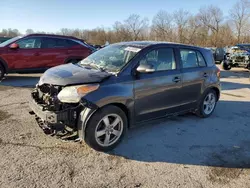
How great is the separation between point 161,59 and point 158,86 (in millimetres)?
574

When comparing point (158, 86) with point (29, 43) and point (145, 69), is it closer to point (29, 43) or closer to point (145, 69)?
point (145, 69)

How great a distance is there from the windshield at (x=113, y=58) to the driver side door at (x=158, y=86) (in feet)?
0.90

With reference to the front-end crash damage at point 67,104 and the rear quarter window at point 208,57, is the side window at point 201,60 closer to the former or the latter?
the rear quarter window at point 208,57

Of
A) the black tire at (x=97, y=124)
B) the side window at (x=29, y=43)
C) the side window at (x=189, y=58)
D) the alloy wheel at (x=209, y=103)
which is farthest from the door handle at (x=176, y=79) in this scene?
the side window at (x=29, y=43)

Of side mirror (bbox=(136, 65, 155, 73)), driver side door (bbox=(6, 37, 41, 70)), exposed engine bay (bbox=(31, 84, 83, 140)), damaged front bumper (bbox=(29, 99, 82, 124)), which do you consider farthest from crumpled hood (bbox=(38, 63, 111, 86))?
driver side door (bbox=(6, 37, 41, 70))

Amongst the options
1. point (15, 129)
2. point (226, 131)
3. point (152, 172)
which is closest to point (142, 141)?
point (152, 172)

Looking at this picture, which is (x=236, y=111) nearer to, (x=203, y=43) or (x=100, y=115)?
(x=100, y=115)

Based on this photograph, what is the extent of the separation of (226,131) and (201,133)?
23.0 inches

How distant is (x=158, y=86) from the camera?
13.9ft

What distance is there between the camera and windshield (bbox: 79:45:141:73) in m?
4.02

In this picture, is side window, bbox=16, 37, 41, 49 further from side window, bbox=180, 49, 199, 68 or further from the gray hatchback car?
side window, bbox=180, 49, 199, 68

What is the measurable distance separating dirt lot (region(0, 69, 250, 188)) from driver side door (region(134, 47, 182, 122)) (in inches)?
18.4

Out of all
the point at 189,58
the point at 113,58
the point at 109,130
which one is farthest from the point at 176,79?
the point at 109,130

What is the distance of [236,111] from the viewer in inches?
241
